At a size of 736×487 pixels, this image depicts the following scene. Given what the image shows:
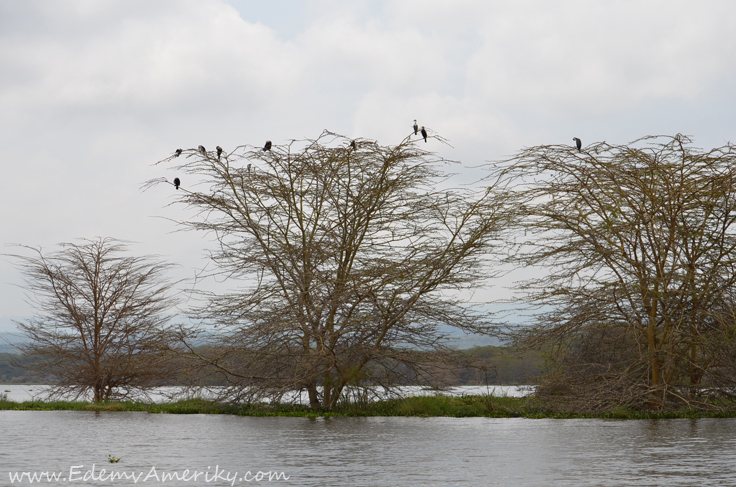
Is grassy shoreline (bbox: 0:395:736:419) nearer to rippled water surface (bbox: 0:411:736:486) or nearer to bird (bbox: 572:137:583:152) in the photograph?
rippled water surface (bbox: 0:411:736:486)

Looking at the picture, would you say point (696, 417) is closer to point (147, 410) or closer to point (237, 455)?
point (237, 455)

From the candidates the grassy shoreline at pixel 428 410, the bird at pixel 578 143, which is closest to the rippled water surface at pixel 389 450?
the grassy shoreline at pixel 428 410

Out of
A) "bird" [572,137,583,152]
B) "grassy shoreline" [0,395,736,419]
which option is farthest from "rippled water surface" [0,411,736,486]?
"bird" [572,137,583,152]

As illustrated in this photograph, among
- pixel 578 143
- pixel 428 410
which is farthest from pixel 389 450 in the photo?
pixel 578 143

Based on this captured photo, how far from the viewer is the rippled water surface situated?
28.6 ft

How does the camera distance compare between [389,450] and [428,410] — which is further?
[428,410]

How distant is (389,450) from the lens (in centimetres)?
1134

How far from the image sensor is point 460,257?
18.7m

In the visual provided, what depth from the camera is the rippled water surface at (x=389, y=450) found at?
343 inches

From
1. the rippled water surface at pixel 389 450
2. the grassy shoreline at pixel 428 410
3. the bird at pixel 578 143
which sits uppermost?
the bird at pixel 578 143

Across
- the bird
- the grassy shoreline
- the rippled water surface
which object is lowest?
the rippled water surface

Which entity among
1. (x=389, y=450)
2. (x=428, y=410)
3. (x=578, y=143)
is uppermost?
(x=578, y=143)

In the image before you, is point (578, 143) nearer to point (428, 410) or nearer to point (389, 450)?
point (428, 410)

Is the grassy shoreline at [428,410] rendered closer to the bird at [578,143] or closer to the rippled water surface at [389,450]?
the rippled water surface at [389,450]
